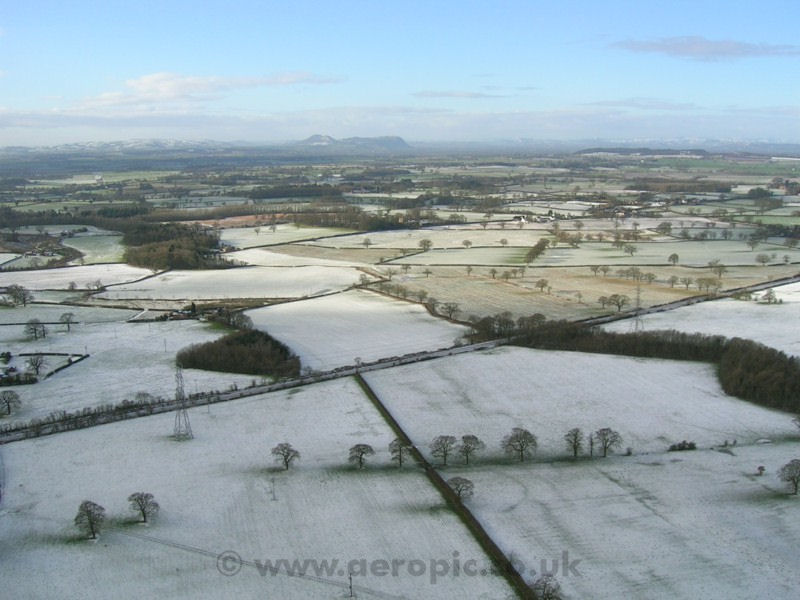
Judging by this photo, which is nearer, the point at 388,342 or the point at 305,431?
the point at 305,431

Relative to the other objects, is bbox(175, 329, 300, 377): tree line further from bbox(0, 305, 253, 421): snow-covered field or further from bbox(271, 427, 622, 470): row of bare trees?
bbox(271, 427, 622, 470): row of bare trees

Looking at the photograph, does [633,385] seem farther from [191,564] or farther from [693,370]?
[191,564]

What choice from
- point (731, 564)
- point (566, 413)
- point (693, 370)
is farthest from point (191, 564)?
point (693, 370)

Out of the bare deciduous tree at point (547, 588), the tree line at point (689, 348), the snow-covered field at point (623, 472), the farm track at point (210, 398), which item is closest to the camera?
the bare deciduous tree at point (547, 588)

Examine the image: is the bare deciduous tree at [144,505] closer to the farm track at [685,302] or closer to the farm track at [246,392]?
the farm track at [246,392]

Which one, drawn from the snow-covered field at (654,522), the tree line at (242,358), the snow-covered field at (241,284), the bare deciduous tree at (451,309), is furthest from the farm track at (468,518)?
the snow-covered field at (241,284)

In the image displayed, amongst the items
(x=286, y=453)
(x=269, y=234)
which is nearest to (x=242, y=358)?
(x=286, y=453)

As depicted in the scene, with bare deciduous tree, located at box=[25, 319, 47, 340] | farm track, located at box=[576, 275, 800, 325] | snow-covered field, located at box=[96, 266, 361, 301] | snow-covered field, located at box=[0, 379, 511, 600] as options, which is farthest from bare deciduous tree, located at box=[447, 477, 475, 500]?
snow-covered field, located at box=[96, 266, 361, 301]
